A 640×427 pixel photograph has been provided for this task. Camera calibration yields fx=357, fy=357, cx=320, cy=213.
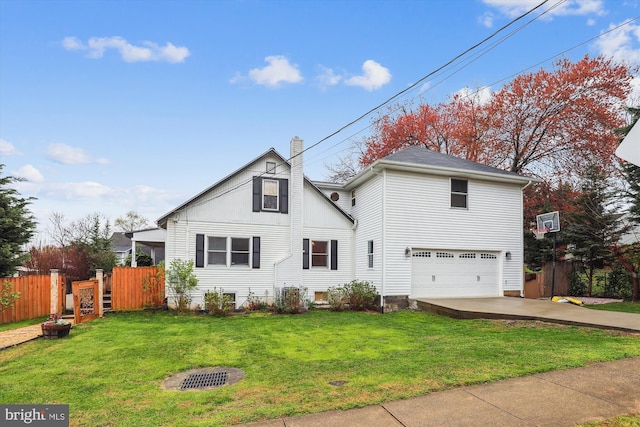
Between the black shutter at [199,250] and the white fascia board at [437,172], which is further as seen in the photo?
the black shutter at [199,250]

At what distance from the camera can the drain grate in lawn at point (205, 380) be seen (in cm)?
503

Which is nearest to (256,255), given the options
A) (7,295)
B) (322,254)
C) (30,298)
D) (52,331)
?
(322,254)

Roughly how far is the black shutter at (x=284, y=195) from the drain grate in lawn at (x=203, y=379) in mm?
8325

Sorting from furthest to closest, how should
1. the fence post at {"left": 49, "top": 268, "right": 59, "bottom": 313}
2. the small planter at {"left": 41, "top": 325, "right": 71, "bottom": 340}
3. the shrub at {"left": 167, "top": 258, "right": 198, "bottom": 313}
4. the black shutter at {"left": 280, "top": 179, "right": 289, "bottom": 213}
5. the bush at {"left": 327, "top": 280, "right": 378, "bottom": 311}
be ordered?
the black shutter at {"left": 280, "top": 179, "right": 289, "bottom": 213} → the bush at {"left": 327, "top": 280, "right": 378, "bottom": 311} → the shrub at {"left": 167, "top": 258, "right": 198, "bottom": 313} → the fence post at {"left": 49, "top": 268, "right": 59, "bottom": 313} → the small planter at {"left": 41, "top": 325, "right": 71, "bottom": 340}

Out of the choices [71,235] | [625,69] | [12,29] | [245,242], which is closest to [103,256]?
[245,242]

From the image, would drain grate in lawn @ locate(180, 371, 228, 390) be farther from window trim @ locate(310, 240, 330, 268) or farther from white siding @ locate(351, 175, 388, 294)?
window trim @ locate(310, 240, 330, 268)

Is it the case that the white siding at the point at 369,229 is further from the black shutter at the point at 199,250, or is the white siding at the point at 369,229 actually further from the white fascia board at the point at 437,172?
the black shutter at the point at 199,250

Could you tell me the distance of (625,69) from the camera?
696 inches

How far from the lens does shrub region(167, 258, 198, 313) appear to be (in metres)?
12.0

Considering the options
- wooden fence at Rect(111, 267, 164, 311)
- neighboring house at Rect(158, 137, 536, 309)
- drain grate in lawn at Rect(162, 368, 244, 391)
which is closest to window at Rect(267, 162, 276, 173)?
neighboring house at Rect(158, 137, 536, 309)

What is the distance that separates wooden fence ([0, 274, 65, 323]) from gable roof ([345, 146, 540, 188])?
1083cm

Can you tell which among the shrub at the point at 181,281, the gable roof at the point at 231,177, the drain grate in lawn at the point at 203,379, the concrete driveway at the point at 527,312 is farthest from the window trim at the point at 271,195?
the drain grate in lawn at the point at 203,379

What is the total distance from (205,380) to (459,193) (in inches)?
445

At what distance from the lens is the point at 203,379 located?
5.34 meters
